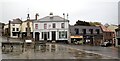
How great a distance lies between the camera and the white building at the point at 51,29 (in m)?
71.6

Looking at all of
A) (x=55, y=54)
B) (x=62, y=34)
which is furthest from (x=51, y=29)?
(x=55, y=54)

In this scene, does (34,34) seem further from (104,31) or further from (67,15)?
(104,31)

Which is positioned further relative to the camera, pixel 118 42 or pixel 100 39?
pixel 100 39

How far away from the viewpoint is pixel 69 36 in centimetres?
7275

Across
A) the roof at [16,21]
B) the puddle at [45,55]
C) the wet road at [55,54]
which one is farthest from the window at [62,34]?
the puddle at [45,55]

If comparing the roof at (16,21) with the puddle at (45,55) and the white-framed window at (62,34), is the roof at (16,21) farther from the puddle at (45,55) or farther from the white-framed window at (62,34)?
the puddle at (45,55)

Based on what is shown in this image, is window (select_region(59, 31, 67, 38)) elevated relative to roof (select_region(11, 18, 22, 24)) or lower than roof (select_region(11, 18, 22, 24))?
lower

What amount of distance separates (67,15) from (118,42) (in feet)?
65.1

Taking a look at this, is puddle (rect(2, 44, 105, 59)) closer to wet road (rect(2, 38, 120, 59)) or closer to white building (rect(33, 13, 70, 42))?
wet road (rect(2, 38, 120, 59))

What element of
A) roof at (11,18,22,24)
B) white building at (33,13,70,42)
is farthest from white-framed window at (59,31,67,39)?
roof at (11,18,22,24)

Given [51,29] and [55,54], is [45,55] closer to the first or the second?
[55,54]

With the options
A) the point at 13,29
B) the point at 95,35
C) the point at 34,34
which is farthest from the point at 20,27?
the point at 95,35

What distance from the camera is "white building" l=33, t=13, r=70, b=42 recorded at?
71.6 m

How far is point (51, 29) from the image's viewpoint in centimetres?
7275
